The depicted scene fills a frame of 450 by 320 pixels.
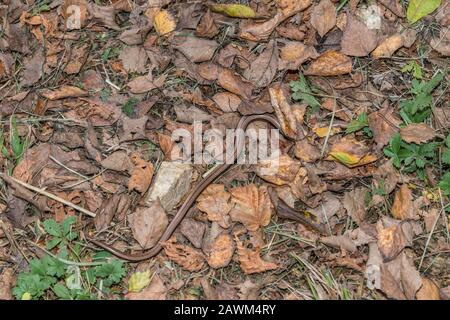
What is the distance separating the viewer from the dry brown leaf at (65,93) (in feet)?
12.9

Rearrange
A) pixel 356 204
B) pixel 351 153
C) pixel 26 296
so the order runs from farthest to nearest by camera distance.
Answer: pixel 351 153, pixel 356 204, pixel 26 296

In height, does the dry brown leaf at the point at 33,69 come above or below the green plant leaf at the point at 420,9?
below

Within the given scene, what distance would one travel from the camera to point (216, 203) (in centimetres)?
355

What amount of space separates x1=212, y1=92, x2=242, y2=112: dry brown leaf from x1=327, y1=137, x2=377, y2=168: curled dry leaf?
0.73 m

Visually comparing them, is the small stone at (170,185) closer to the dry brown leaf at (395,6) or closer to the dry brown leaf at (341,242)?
the dry brown leaf at (341,242)

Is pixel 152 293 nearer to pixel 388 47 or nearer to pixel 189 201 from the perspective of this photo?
pixel 189 201

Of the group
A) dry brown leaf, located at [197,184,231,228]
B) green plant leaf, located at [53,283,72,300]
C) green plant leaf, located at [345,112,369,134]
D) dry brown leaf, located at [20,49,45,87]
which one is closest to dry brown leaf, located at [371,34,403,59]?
green plant leaf, located at [345,112,369,134]

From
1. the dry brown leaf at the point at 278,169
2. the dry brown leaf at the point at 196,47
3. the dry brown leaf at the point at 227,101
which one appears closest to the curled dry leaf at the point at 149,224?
the dry brown leaf at the point at 278,169

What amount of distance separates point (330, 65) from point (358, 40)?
0.27 meters

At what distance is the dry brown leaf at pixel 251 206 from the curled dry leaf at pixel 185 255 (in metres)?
0.33

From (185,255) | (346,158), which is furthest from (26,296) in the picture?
(346,158)

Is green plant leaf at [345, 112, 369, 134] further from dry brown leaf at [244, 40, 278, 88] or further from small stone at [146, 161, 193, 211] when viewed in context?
small stone at [146, 161, 193, 211]

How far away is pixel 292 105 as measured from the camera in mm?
3812

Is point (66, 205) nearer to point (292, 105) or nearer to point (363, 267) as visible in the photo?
point (292, 105)
